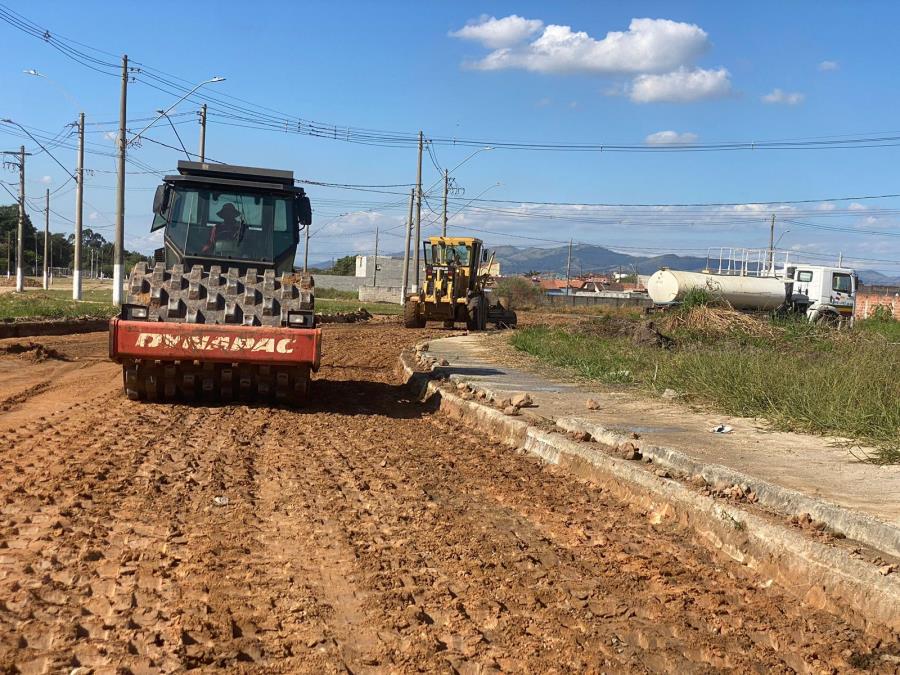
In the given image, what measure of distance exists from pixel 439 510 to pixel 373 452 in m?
2.10

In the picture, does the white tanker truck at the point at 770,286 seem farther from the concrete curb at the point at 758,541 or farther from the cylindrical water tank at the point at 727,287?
the concrete curb at the point at 758,541

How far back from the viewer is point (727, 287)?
30.1 m

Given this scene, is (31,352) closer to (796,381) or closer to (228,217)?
(228,217)

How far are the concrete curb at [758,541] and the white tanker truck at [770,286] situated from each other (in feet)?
68.3

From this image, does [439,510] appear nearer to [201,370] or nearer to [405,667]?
[405,667]

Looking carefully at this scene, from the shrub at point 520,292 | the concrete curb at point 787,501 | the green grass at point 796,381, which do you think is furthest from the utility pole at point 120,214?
the shrub at point 520,292

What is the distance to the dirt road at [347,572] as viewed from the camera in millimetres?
3672

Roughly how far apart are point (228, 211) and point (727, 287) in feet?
73.1

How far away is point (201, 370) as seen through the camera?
32.7 feet

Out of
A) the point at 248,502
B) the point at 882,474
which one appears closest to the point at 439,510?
the point at 248,502

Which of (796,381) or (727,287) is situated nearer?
(796,381)

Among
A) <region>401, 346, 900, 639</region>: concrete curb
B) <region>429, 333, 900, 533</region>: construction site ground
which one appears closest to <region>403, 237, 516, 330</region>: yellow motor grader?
<region>429, 333, 900, 533</region>: construction site ground

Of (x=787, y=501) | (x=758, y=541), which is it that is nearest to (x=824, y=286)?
(x=787, y=501)

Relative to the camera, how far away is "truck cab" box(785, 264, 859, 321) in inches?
1324
